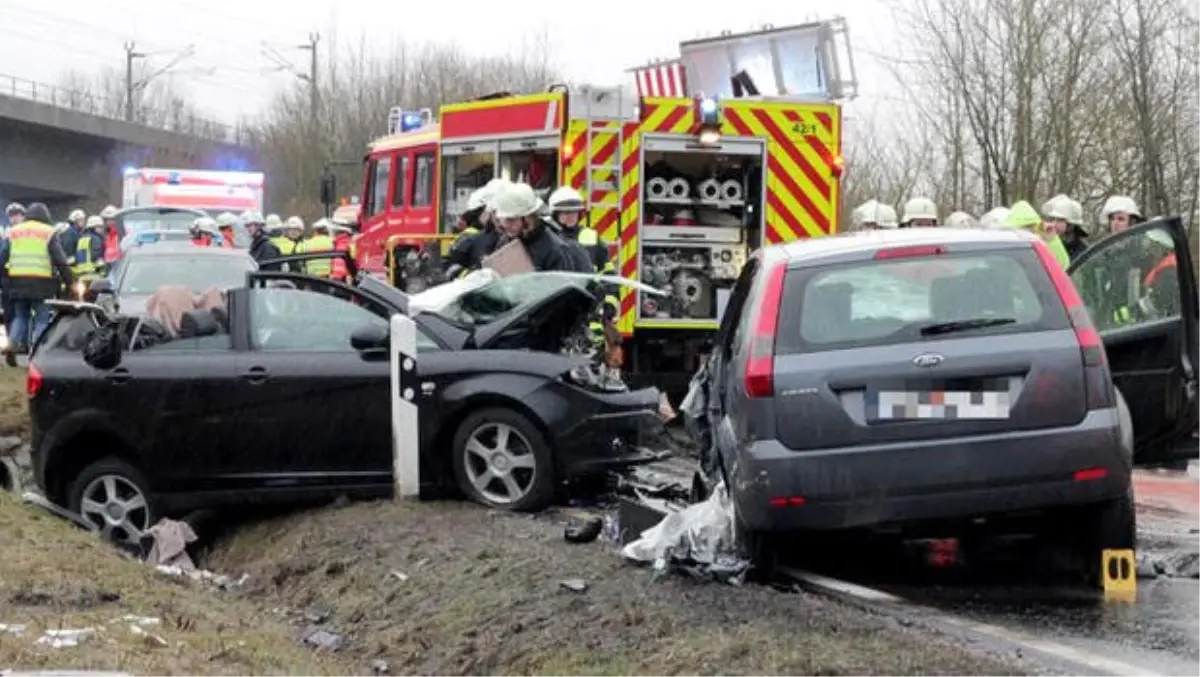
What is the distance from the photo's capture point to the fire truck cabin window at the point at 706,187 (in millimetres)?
13797

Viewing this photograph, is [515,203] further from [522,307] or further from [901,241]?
[901,241]

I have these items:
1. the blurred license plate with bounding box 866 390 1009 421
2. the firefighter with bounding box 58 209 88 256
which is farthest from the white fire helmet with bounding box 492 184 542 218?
the firefighter with bounding box 58 209 88 256

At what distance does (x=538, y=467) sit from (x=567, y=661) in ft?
10.3

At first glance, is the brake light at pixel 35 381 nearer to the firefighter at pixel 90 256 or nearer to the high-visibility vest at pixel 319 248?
the high-visibility vest at pixel 319 248

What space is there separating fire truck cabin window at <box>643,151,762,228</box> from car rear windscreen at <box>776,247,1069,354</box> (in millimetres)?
7508

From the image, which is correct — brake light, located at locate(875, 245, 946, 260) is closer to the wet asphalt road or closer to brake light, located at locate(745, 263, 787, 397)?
brake light, located at locate(745, 263, 787, 397)

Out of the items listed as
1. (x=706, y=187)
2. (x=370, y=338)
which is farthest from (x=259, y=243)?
(x=370, y=338)

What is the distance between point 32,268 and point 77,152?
42840mm

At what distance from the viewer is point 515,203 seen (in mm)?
10039

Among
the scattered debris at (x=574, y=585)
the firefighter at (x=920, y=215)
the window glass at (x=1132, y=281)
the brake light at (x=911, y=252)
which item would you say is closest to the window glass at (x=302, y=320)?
the scattered debris at (x=574, y=585)

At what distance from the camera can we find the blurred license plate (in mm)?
5965

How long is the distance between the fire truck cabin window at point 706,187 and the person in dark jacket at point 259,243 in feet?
15.8

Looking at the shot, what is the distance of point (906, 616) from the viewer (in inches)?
236

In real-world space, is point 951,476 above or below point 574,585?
above
